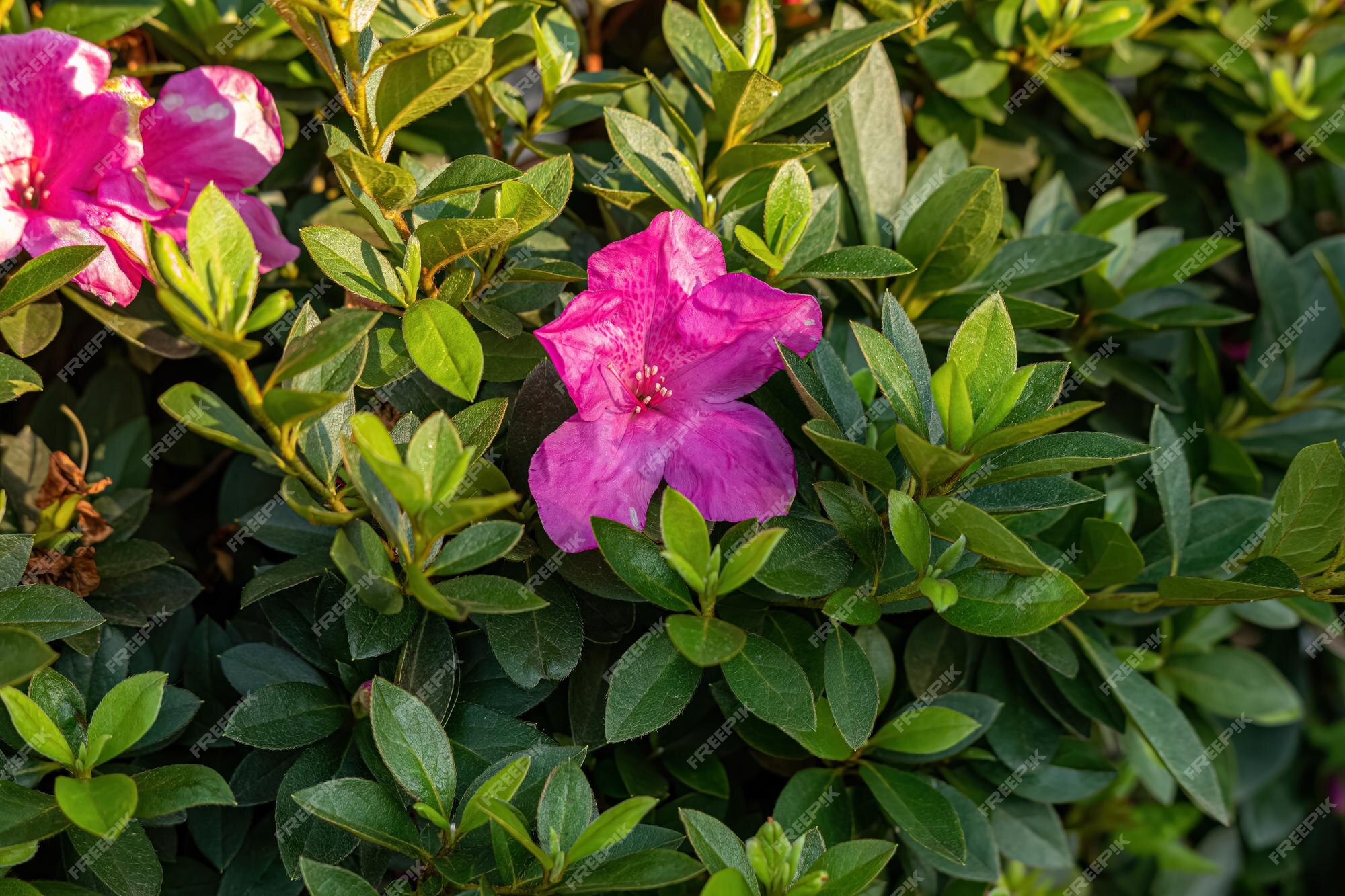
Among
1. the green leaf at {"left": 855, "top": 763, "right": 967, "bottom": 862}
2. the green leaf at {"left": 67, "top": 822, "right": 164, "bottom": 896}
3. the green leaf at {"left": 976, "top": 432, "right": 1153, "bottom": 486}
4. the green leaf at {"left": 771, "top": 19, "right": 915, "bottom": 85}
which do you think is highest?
the green leaf at {"left": 771, "top": 19, "right": 915, "bottom": 85}

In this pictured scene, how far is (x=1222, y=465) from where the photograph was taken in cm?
131

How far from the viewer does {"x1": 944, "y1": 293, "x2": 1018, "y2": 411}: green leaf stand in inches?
33.5

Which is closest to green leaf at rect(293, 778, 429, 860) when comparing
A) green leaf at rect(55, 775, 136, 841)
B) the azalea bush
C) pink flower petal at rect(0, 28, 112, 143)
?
the azalea bush

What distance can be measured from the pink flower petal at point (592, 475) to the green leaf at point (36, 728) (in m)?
0.40

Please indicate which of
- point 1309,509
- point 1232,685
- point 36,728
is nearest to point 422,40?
point 36,728

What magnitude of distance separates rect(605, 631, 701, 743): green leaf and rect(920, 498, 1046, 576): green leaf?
0.23 m

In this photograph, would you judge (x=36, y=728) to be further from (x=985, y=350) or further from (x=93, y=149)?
(x=985, y=350)

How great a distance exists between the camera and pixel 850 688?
0.89 meters

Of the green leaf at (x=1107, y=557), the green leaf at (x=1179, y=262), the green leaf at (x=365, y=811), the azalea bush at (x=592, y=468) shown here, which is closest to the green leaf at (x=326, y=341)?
the azalea bush at (x=592, y=468)

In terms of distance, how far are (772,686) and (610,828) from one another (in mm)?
175

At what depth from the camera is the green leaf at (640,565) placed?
0.82 m

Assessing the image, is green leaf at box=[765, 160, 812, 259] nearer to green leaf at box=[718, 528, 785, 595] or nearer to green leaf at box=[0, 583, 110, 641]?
green leaf at box=[718, 528, 785, 595]

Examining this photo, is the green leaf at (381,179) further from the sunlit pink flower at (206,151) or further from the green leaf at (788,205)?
the green leaf at (788,205)

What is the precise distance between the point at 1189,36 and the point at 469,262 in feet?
3.39
